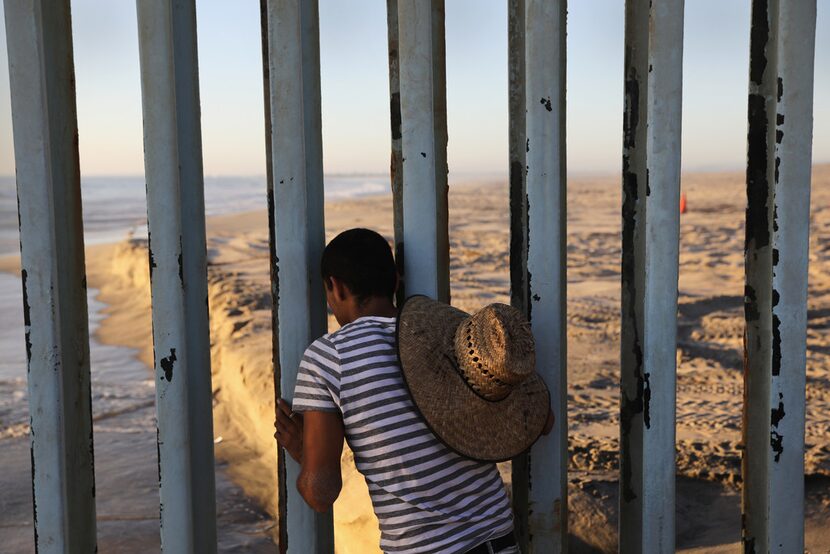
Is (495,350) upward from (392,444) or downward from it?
upward

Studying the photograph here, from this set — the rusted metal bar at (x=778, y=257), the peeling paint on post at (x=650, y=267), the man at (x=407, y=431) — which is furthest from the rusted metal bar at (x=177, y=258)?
the rusted metal bar at (x=778, y=257)

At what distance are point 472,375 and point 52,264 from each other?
36.9 inches

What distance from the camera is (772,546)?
78.3 inches

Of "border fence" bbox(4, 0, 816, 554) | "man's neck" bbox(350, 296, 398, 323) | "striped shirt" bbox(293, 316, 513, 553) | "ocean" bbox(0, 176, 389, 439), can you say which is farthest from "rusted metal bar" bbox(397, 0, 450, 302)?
"ocean" bbox(0, 176, 389, 439)

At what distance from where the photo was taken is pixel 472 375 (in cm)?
173

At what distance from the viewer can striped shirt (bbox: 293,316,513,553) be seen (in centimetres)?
178

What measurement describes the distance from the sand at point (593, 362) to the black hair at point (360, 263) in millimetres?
1646

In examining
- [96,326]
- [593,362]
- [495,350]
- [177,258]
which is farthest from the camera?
[96,326]

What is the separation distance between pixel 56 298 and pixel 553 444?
1.19 m

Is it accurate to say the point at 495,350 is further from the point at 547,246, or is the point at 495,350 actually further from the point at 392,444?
the point at 547,246

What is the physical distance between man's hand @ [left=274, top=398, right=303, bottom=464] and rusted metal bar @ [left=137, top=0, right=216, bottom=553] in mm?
178

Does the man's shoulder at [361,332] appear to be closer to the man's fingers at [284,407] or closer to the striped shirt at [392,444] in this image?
the striped shirt at [392,444]

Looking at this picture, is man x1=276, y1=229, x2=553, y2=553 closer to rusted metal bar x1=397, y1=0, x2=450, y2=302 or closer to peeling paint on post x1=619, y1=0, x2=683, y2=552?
rusted metal bar x1=397, y1=0, x2=450, y2=302

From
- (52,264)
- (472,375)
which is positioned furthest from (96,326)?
(472,375)
